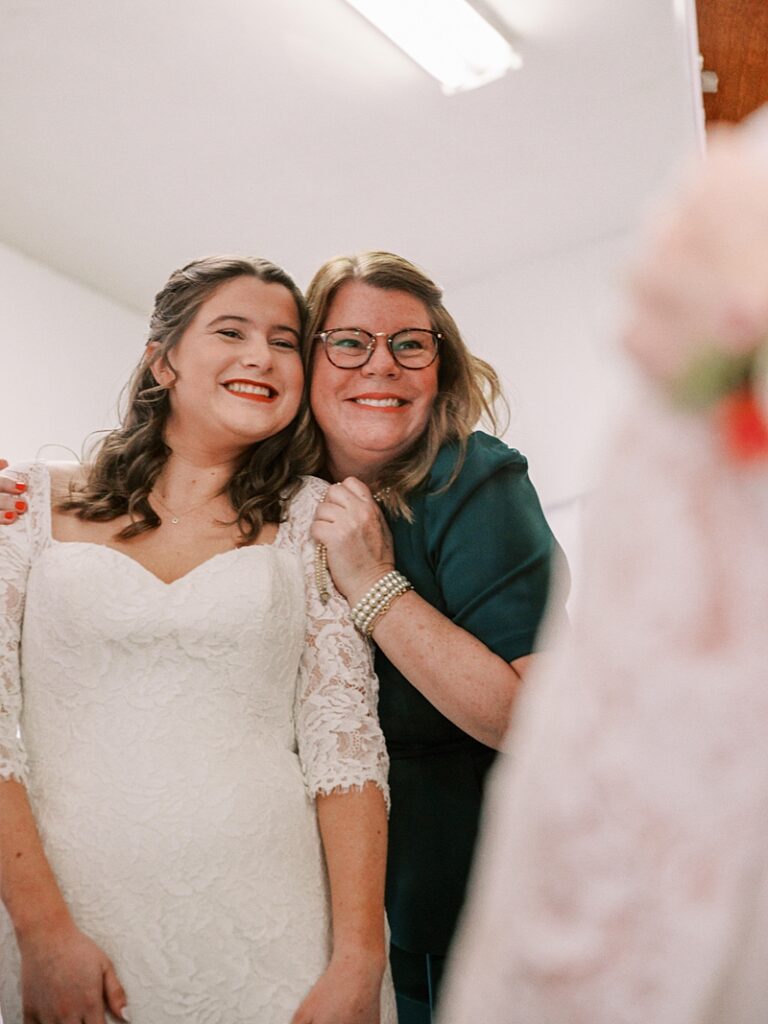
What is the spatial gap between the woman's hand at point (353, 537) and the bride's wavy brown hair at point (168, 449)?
7cm

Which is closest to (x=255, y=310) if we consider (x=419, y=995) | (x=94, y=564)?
(x=94, y=564)

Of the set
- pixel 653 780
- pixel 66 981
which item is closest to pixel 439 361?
pixel 66 981

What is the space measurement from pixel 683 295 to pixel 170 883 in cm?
90

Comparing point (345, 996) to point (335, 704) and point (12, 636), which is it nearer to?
point (335, 704)

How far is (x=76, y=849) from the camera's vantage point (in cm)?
113

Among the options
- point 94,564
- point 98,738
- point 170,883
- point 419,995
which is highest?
point 94,564

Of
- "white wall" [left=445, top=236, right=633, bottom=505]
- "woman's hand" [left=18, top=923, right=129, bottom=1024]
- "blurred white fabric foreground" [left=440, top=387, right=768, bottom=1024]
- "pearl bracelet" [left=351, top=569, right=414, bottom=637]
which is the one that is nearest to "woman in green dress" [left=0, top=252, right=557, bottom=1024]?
"pearl bracelet" [left=351, top=569, right=414, bottom=637]

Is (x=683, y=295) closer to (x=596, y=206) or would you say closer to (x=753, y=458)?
(x=753, y=458)

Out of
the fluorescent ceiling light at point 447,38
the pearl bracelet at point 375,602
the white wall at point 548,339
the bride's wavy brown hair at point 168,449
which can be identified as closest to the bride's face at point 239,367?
the bride's wavy brown hair at point 168,449

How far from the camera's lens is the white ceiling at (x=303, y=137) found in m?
1.80

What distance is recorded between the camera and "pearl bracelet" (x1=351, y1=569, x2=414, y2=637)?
1.24 metres

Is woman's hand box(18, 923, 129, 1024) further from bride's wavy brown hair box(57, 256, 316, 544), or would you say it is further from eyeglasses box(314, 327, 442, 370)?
eyeglasses box(314, 327, 442, 370)

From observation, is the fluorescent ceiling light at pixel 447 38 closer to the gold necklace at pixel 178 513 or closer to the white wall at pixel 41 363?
the white wall at pixel 41 363

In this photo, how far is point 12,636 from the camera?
47.4 inches
